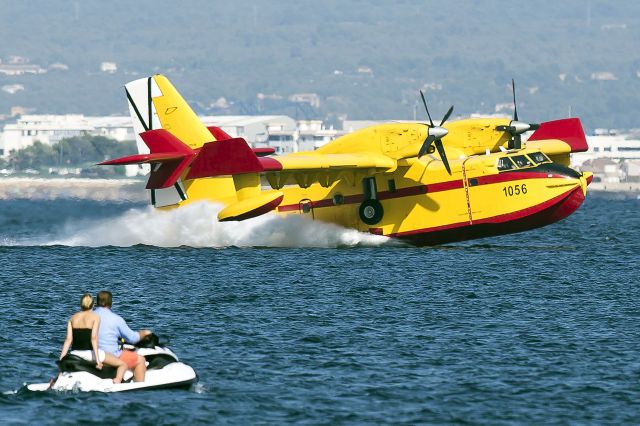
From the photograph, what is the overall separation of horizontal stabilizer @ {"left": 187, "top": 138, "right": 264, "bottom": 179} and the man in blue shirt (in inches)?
959

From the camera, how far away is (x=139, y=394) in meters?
25.8

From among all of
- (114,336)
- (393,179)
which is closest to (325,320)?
(114,336)

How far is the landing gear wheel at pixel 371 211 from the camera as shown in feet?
182

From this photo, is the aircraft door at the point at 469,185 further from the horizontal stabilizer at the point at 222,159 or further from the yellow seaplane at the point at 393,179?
the horizontal stabilizer at the point at 222,159

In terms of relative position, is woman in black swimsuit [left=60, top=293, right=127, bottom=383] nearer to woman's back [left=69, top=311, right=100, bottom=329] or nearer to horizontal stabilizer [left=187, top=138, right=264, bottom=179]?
woman's back [left=69, top=311, right=100, bottom=329]

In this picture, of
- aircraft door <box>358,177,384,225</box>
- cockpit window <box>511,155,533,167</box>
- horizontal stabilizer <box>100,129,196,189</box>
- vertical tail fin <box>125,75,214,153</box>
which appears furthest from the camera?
vertical tail fin <box>125,75,214,153</box>

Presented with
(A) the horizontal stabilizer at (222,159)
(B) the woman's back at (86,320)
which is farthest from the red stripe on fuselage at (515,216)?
(B) the woman's back at (86,320)

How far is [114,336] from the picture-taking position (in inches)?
979

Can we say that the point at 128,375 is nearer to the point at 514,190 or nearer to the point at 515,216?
the point at 514,190

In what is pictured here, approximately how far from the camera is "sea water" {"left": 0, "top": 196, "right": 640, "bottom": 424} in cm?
2536

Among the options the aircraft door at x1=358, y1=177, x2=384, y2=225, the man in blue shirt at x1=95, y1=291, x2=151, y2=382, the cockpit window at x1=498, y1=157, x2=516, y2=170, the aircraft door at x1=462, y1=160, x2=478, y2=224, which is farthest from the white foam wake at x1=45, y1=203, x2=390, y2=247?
the man in blue shirt at x1=95, y1=291, x2=151, y2=382

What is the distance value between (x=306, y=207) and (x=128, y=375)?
3140 cm

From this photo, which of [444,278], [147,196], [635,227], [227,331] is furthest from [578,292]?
[635,227]

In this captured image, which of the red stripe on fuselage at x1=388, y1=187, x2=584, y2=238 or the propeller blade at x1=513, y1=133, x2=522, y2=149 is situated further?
the propeller blade at x1=513, y1=133, x2=522, y2=149
